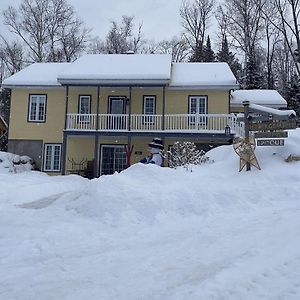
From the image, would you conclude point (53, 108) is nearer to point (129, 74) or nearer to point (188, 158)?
point (129, 74)

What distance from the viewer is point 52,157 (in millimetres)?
22953

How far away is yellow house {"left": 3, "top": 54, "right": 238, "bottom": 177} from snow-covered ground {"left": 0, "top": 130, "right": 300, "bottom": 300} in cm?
926

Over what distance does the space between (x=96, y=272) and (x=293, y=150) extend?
28.9 feet

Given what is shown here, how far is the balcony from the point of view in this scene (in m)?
19.9

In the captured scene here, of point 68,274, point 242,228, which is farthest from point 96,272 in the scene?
point 242,228

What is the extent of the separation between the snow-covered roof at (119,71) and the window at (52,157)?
4060 millimetres

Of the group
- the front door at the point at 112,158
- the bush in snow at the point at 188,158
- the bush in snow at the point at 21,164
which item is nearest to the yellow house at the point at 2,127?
the bush in snow at the point at 21,164

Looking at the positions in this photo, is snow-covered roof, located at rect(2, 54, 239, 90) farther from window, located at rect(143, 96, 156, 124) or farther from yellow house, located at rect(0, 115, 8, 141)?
yellow house, located at rect(0, 115, 8, 141)

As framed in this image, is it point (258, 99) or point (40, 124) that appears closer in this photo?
point (40, 124)

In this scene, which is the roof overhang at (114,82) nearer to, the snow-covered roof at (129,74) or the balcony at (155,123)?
the snow-covered roof at (129,74)

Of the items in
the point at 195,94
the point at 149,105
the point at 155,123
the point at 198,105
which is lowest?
the point at 155,123

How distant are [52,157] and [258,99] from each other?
1296 centimetres

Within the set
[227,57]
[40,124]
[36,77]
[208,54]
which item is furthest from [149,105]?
[227,57]

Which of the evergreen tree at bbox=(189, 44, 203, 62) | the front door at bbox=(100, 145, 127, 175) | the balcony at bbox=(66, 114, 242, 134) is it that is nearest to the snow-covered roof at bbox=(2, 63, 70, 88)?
the balcony at bbox=(66, 114, 242, 134)
